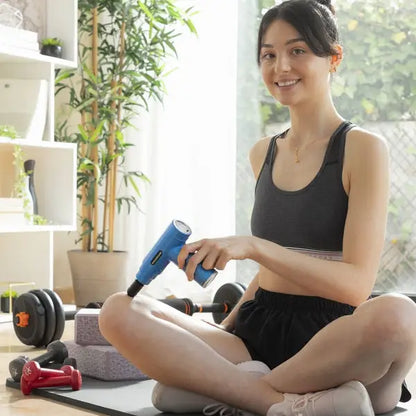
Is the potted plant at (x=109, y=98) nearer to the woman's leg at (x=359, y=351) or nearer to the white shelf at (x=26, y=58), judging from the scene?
the white shelf at (x=26, y=58)

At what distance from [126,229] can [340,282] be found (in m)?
2.69

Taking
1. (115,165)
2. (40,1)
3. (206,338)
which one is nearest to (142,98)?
(115,165)


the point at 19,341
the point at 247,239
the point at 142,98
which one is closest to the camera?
the point at 247,239

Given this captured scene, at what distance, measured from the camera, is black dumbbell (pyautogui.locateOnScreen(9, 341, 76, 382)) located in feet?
7.48

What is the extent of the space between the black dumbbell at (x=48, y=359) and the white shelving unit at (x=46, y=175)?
1.38 meters

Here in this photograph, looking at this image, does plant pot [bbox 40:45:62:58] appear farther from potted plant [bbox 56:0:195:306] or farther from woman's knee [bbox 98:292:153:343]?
woman's knee [bbox 98:292:153:343]

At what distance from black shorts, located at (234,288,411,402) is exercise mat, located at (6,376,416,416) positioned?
201mm

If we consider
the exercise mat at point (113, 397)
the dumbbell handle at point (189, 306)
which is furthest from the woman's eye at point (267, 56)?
the dumbbell handle at point (189, 306)

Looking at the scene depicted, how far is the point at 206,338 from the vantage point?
Answer: 6.47 ft

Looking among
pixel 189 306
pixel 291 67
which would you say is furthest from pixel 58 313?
pixel 291 67

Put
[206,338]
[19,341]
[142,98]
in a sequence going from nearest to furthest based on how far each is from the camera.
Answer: [206,338]
[19,341]
[142,98]

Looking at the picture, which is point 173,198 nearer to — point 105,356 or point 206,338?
point 105,356

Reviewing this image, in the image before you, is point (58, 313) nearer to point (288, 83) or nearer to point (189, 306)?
point (189, 306)

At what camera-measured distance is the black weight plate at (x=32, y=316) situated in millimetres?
2756
